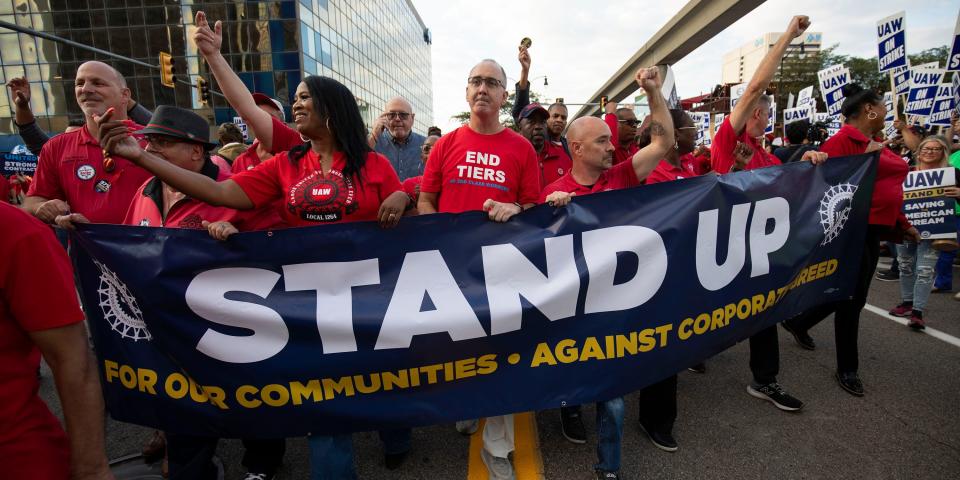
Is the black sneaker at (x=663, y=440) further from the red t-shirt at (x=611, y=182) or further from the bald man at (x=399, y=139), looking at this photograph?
the bald man at (x=399, y=139)

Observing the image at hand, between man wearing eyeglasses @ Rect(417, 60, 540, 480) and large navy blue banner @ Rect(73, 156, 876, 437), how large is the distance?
0.36 meters

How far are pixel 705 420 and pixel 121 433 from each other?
3.88 meters

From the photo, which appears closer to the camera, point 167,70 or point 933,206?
point 933,206

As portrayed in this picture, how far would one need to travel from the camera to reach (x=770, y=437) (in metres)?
2.67

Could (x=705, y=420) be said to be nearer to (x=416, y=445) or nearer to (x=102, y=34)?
(x=416, y=445)

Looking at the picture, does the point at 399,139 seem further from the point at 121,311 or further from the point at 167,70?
the point at 167,70

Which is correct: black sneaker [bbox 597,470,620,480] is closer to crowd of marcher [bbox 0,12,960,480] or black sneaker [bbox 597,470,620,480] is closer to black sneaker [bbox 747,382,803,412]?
crowd of marcher [bbox 0,12,960,480]

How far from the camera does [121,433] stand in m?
3.00

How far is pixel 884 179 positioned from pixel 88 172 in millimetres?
5376

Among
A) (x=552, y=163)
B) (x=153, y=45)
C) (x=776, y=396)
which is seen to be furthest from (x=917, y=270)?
(x=153, y=45)

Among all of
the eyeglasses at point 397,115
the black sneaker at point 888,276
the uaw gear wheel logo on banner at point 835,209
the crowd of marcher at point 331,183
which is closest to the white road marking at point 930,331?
the crowd of marcher at point 331,183

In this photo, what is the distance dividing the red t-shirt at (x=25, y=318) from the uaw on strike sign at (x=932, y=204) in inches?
252

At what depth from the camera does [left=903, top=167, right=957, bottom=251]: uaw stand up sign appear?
14.7 ft

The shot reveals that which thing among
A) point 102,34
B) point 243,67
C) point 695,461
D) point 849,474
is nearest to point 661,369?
point 695,461
